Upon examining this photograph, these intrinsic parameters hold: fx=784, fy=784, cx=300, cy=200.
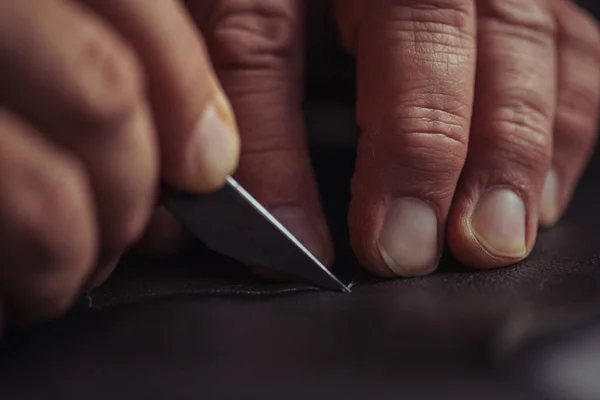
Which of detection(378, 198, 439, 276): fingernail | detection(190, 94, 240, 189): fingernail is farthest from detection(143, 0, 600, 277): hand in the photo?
detection(190, 94, 240, 189): fingernail

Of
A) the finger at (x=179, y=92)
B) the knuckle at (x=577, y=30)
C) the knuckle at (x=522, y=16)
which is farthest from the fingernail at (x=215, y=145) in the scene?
the knuckle at (x=577, y=30)

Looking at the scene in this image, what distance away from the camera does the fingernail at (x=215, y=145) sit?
1.14 feet

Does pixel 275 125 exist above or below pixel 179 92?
below

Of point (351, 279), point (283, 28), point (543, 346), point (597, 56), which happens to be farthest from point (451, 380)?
point (597, 56)

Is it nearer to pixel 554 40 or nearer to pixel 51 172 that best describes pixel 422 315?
pixel 51 172

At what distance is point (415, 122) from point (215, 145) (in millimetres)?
147

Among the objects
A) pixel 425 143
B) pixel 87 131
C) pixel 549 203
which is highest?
pixel 87 131

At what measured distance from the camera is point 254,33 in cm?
50

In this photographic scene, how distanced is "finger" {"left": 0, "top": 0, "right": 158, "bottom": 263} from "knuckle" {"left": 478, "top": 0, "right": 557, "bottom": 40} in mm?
289

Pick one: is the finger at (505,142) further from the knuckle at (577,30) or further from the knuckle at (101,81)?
the knuckle at (101,81)

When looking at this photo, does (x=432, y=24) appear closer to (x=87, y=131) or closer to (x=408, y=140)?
(x=408, y=140)

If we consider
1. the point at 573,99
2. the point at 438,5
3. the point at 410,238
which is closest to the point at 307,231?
the point at 410,238

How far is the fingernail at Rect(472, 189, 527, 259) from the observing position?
0.45m

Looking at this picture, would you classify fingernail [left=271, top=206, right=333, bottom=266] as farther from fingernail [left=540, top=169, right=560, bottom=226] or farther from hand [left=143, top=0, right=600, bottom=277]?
fingernail [left=540, top=169, right=560, bottom=226]
